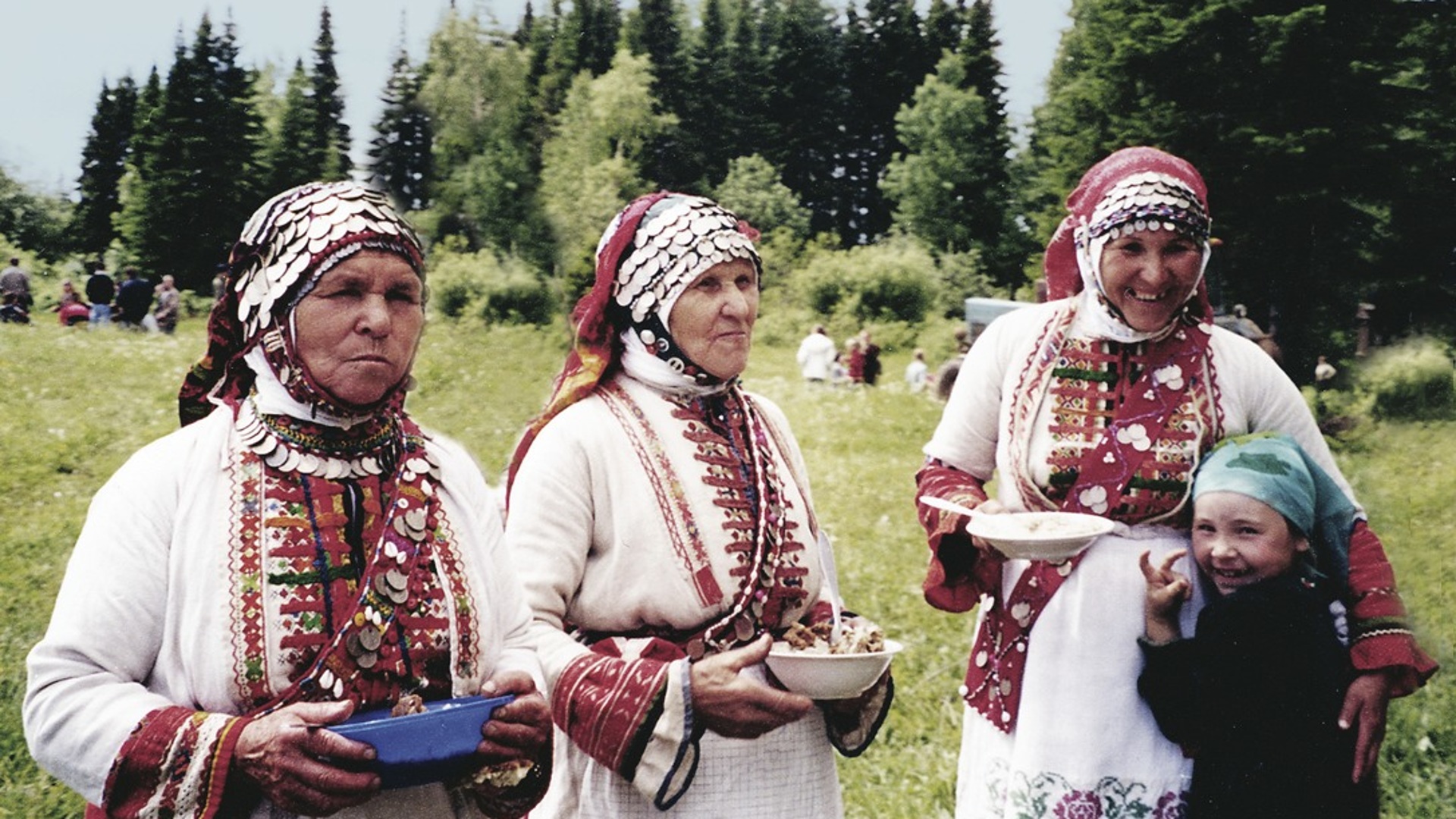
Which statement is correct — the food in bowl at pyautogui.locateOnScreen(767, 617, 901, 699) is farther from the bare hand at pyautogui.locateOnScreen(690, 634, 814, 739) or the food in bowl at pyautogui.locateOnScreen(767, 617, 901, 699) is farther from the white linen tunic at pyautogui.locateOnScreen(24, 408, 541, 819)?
the white linen tunic at pyautogui.locateOnScreen(24, 408, 541, 819)

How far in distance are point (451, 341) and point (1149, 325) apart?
14317mm

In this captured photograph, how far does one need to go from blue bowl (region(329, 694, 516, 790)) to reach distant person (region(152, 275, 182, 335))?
484 inches

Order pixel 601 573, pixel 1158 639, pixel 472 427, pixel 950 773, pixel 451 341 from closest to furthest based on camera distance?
pixel 601 573, pixel 1158 639, pixel 950 773, pixel 472 427, pixel 451 341

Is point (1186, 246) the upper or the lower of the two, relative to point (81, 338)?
upper

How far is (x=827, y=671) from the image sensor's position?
7.27ft

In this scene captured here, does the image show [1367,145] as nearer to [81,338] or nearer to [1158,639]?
[1158,639]

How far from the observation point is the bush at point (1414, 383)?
30.1 ft

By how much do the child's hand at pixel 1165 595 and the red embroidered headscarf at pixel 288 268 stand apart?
1.63 meters

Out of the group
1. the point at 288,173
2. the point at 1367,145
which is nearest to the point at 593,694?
the point at 288,173

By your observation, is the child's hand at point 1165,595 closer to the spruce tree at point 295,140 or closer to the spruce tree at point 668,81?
the spruce tree at point 295,140

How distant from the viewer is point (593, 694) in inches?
A: 88.1

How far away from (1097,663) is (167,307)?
1238cm

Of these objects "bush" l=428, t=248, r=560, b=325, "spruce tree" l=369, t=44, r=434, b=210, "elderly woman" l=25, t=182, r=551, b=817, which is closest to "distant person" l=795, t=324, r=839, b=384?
"bush" l=428, t=248, r=560, b=325

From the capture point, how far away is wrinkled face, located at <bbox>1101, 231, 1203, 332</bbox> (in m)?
2.68
